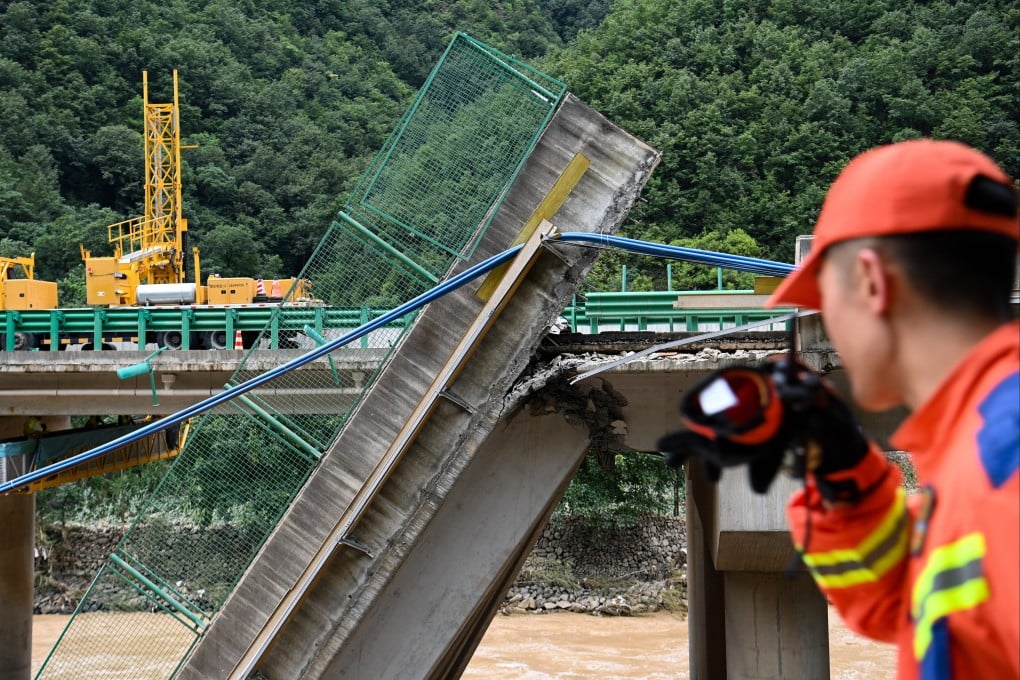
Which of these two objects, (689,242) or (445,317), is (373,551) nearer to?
(445,317)

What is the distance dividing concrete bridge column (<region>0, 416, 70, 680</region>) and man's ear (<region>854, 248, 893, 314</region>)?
20025mm

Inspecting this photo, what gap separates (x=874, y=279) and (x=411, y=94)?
81878 millimetres

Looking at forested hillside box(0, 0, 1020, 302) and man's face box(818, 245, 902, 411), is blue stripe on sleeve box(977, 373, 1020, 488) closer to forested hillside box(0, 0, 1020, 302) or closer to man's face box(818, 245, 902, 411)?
man's face box(818, 245, 902, 411)

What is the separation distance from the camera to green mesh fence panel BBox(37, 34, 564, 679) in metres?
9.48

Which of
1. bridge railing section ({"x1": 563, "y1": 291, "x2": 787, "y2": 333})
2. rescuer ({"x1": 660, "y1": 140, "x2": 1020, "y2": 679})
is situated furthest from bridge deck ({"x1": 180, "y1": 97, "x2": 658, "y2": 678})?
rescuer ({"x1": 660, "y1": 140, "x2": 1020, "y2": 679})

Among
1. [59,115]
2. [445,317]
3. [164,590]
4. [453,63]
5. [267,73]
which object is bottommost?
[164,590]

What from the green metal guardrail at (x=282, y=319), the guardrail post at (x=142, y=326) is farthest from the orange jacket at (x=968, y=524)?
the guardrail post at (x=142, y=326)

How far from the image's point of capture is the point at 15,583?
19.8 meters

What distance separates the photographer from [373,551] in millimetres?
9438

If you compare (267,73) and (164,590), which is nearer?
(164,590)

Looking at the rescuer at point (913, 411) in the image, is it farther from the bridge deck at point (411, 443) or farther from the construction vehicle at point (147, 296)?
the construction vehicle at point (147, 296)

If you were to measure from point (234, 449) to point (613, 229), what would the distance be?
4.03 meters

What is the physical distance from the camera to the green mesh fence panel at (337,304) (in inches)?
373

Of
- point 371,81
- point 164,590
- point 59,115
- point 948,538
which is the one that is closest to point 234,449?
point 164,590
